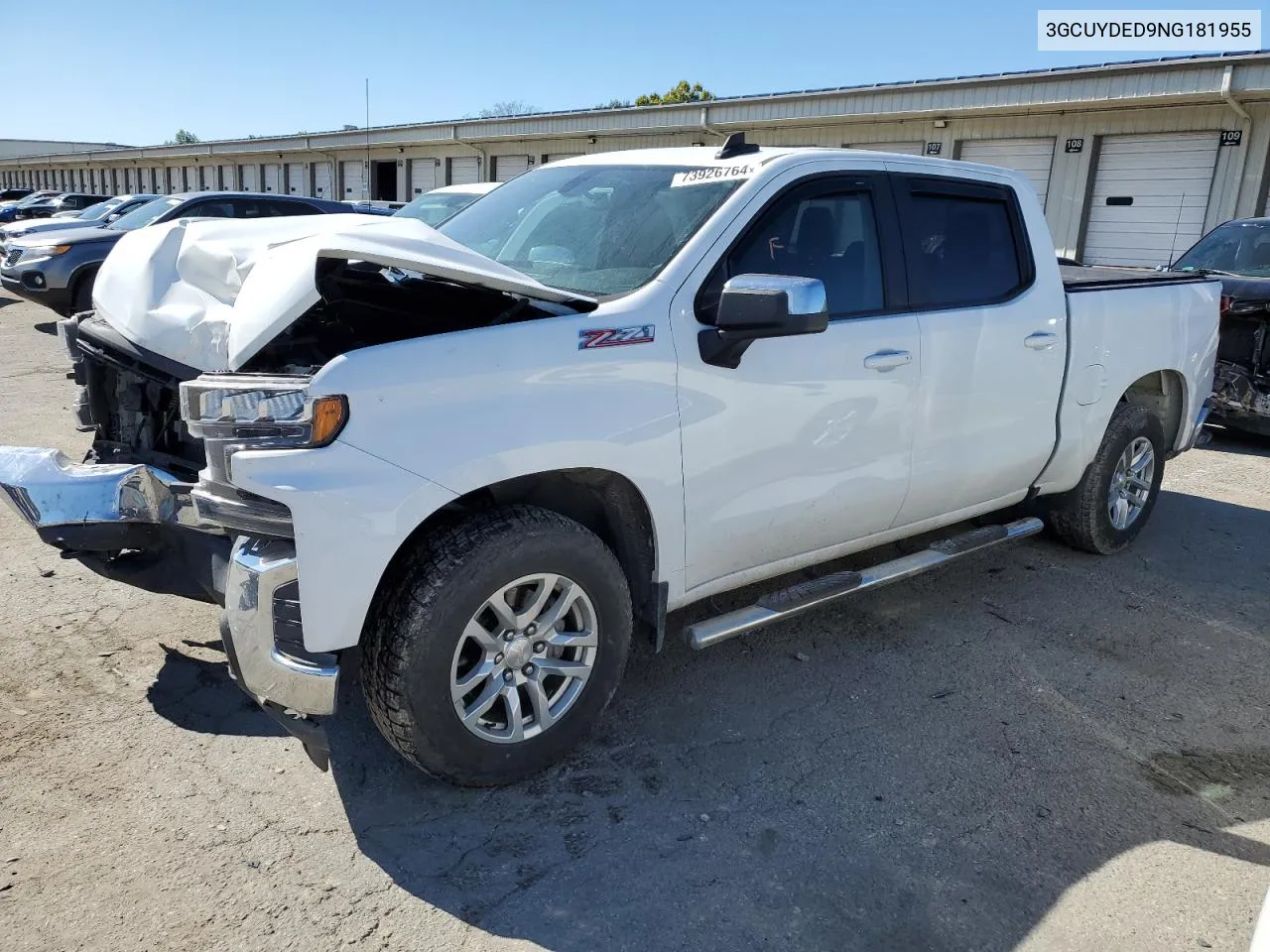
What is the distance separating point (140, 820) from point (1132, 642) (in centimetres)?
408

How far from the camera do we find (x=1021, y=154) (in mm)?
18188

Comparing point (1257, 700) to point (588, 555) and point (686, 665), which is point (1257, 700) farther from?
point (588, 555)

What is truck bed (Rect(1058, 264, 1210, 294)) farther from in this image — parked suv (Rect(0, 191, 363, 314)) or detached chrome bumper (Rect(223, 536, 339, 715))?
parked suv (Rect(0, 191, 363, 314))

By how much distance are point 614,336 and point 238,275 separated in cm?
147

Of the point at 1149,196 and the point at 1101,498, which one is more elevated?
the point at 1149,196

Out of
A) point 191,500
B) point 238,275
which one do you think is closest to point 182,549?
point 191,500

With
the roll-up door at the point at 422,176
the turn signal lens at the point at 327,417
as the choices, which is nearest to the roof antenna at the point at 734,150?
the turn signal lens at the point at 327,417

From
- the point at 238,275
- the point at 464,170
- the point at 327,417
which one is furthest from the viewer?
the point at 464,170

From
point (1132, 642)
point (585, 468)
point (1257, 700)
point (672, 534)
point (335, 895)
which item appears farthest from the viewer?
point (1132, 642)

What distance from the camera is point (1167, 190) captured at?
1642 centimetres

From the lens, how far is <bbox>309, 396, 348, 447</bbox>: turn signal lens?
259 centimetres

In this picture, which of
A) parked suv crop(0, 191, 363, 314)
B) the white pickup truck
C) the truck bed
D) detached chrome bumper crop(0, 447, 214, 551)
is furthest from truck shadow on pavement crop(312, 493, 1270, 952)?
parked suv crop(0, 191, 363, 314)

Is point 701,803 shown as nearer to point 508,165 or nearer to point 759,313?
point 759,313

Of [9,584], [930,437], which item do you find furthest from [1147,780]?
[9,584]
